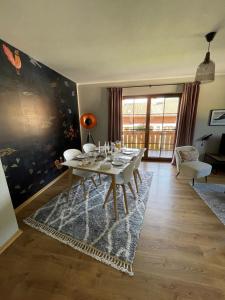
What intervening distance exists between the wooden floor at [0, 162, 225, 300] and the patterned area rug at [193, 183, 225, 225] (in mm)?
188

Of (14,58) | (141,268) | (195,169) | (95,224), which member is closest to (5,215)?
(95,224)

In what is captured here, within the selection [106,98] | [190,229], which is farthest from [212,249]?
[106,98]

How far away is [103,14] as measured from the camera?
134cm

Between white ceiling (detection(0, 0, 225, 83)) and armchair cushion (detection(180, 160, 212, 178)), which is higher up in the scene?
white ceiling (detection(0, 0, 225, 83))

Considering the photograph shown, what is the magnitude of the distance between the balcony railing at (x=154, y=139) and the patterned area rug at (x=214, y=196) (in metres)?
1.72

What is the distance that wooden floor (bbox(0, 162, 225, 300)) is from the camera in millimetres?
1092

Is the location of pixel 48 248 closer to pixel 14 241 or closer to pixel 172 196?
pixel 14 241

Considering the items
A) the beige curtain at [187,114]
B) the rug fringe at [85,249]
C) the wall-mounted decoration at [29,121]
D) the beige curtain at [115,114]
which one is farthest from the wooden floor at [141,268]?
the beige curtain at [115,114]

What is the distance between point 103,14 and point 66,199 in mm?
2467

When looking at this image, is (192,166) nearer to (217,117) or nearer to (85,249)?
(217,117)

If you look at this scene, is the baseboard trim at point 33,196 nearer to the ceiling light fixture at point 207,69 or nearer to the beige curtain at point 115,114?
the beige curtain at point 115,114

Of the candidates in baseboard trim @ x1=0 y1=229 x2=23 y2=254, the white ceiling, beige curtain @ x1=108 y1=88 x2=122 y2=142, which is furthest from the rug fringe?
beige curtain @ x1=108 y1=88 x2=122 y2=142

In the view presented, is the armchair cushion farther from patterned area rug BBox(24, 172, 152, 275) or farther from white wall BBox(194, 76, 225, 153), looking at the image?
white wall BBox(194, 76, 225, 153)

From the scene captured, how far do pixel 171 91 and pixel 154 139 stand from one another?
1403mm
